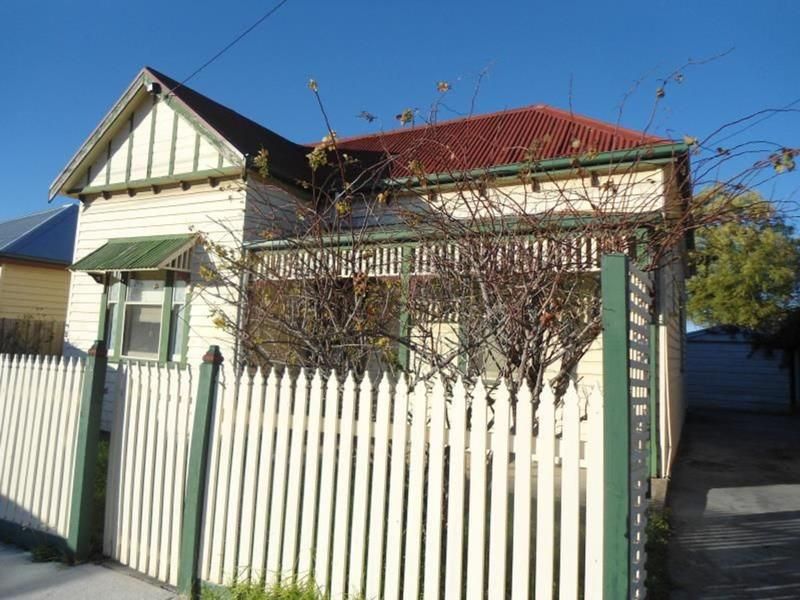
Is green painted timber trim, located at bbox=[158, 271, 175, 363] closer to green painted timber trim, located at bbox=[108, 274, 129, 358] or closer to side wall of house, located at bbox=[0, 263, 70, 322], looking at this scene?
green painted timber trim, located at bbox=[108, 274, 129, 358]

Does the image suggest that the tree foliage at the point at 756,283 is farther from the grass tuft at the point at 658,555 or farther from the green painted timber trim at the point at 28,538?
the green painted timber trim at the point at 28,538

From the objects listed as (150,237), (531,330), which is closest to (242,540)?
(531,330)

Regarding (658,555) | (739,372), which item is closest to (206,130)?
(658,555)

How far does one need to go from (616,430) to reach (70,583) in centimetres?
373

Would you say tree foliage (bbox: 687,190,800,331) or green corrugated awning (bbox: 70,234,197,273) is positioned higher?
tree foliage (bbox: 687,190,800,331)

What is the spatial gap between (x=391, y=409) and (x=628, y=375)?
146cm

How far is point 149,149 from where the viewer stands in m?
10.3

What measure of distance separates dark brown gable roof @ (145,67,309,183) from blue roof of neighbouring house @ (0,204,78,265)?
7.82 metres

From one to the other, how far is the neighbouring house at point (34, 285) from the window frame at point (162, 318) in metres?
4.48

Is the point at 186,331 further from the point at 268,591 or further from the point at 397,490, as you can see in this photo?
the point at 397,490

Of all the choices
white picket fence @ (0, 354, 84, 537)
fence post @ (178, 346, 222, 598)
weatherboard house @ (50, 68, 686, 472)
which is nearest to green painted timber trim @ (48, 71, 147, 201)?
weatherboard house @ (50, 68, 686, 472)

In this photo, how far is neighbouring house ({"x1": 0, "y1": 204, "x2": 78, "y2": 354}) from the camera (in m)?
13.4

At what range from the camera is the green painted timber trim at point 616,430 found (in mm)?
2562

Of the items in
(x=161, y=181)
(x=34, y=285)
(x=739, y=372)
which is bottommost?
(x=739, y=372)
